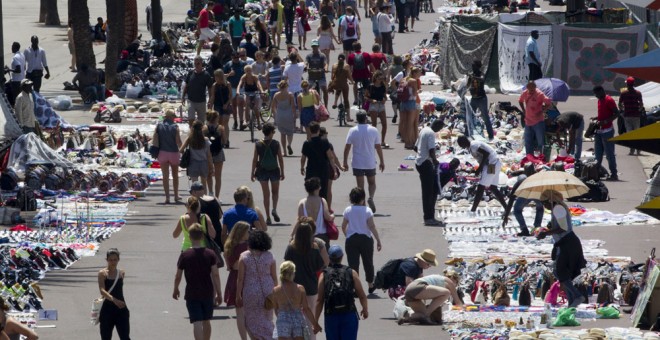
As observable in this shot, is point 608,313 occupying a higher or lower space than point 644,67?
lower

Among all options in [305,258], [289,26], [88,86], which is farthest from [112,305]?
[289,26]

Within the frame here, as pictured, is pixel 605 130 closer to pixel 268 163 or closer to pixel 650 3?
pixel 268 163

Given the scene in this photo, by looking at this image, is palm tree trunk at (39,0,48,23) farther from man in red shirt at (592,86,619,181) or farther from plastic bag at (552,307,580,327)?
plastic bag at (552,307,580,327)

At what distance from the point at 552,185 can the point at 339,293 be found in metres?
6.03

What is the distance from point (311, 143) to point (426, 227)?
2116mm

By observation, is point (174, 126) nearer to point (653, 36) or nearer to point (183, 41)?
point (653, 36)

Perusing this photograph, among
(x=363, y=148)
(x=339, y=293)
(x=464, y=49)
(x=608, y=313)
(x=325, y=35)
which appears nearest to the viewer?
(x=339, y=293)

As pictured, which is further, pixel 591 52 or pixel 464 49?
pixel 464 49

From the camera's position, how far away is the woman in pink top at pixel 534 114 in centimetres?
2684

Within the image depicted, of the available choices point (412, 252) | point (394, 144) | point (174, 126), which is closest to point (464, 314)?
point (412, 252)

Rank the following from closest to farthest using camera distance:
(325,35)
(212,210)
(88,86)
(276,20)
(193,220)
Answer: (193,220) → (212,210) → (88,86) → (325,35) → (276,20)

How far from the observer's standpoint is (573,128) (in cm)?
2672

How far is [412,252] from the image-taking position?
20.5 metres

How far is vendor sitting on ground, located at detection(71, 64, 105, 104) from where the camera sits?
3494cm
